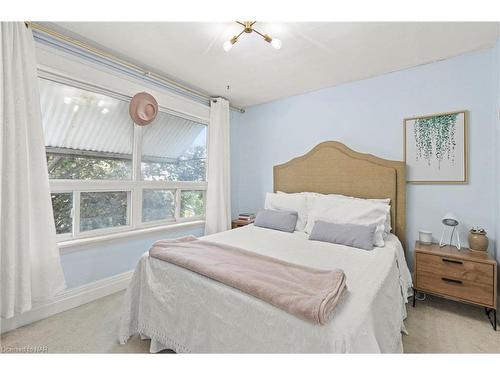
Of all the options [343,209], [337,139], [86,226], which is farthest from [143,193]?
[337,139]

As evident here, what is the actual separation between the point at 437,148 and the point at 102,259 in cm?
356

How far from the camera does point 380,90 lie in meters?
2.62

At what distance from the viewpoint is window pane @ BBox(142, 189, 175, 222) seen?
2777 mm

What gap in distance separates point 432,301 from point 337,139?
1.95 metres

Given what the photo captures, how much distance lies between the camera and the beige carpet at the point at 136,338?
62.3 inches

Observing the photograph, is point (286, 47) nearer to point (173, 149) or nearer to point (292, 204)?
point (292, 204)

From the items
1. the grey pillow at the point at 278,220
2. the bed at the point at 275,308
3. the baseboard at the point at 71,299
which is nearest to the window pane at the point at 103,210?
the baseboard at the point at 71,299

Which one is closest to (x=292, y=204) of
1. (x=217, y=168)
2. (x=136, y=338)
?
(x=217, y=168)

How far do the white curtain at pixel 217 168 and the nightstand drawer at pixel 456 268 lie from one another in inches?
92.4

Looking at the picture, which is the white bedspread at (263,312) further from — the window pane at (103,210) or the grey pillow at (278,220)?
the window pane at (103,210)

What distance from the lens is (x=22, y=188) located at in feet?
5.60

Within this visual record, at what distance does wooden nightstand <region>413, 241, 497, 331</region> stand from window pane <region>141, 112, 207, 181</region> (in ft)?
9.06

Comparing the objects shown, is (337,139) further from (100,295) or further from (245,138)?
(100,295)

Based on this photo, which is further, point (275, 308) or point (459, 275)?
point (459, 275)
